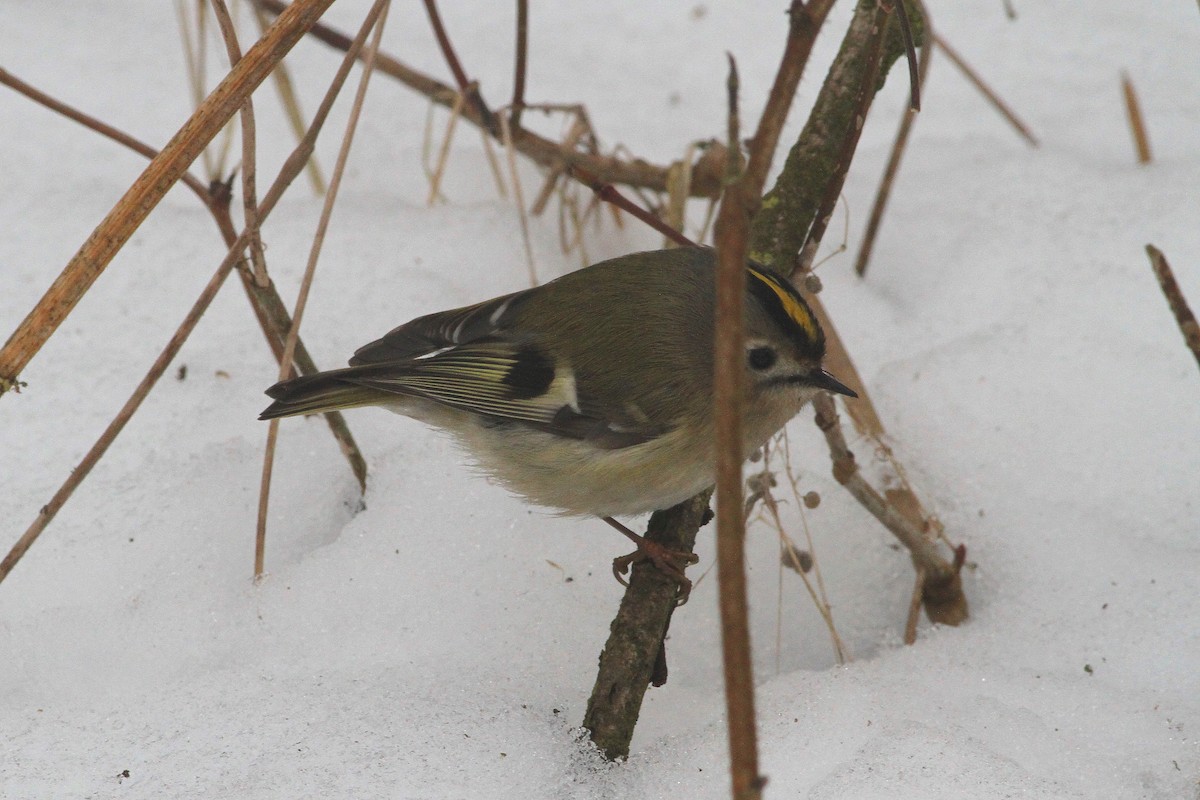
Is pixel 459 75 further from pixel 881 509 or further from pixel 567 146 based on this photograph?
pixel 881 509

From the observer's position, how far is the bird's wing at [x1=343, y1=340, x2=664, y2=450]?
224 centimetres

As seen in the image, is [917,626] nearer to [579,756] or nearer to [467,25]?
[579,756]

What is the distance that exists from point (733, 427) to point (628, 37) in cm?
359

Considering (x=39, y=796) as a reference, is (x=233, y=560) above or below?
above

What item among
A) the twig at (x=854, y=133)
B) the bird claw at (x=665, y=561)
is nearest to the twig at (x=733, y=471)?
the bird claw at (x=665, y=561)

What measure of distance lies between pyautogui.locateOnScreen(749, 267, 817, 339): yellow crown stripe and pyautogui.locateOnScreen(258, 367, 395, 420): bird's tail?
0.78 metres

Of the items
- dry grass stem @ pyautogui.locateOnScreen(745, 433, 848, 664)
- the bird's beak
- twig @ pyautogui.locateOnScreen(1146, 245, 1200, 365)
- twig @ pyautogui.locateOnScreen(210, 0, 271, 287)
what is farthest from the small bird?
twig @ pyautogui.locateOnScreen(1146, 245, 1200, 365)

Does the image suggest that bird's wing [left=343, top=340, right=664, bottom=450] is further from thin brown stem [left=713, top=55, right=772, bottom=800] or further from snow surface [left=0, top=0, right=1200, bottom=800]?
thin brown stem [left=713, top=55, right=772, bottom=800]

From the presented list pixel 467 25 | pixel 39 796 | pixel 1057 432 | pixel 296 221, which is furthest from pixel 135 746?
pixel 467 25

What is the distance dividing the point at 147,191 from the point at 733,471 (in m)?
1.11

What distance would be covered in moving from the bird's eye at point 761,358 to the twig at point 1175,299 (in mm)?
669

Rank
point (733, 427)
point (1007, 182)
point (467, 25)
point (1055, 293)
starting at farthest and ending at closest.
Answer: point (467, 25)
point (1007, 182)
point (1055, 293)
point (733, 427)

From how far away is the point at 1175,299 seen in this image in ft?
6.80

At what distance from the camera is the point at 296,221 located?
10.8ft
